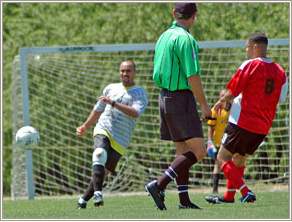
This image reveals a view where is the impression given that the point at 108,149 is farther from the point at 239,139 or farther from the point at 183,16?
the point at 183,16

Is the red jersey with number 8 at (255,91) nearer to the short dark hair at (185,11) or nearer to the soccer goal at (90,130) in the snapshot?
the short dark hair at (185,11)

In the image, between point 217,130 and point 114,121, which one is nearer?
point 114,121

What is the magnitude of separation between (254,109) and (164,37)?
135 cm

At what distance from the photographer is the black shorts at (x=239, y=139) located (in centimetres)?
692

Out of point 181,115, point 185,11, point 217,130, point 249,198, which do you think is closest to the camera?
point 181,115

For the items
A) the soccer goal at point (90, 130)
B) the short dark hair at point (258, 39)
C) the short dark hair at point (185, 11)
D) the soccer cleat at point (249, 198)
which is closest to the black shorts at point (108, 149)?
the soccer cleat at point (249, 198)

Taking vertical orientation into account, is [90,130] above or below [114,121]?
below

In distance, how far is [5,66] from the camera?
46.6 feet

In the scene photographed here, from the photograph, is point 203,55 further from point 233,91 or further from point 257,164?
point 233,91

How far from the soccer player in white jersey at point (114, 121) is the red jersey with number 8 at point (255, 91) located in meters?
1.42

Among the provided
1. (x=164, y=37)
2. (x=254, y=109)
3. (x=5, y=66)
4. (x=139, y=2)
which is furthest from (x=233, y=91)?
(x=5, y=66)

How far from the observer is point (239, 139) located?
22.7 ft

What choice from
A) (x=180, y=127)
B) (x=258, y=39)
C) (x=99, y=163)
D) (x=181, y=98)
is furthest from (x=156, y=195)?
(x=258, y=39)

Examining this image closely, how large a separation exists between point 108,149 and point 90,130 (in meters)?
5.42
